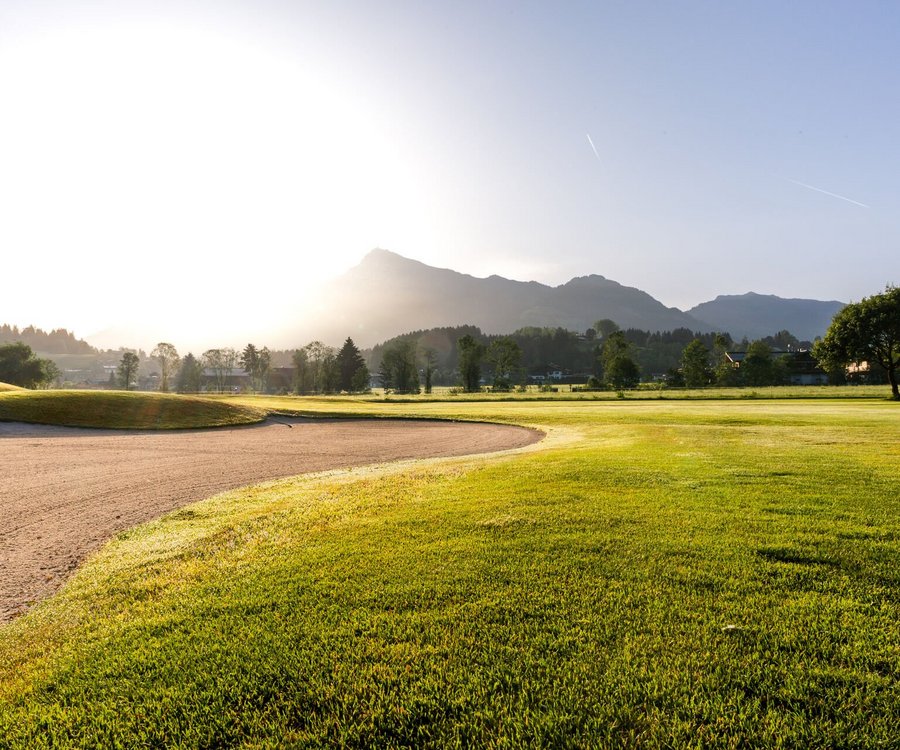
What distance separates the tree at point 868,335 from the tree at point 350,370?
87.4 m

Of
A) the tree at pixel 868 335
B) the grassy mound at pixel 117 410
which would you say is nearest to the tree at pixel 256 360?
the grassy mound at pixel 117 410

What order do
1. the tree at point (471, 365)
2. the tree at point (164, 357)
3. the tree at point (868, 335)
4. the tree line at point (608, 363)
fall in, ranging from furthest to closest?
1. the tree at point (164, 357)
2. the tree at point (471, 365)
3. the tree line at point (608, 363)
4. the tree at point (868, 335)

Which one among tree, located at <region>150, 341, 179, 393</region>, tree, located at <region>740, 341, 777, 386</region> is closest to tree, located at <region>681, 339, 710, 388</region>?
tree, located at <region>740, 341, 777, 386</region>

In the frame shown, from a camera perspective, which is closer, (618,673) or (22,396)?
(618,673)

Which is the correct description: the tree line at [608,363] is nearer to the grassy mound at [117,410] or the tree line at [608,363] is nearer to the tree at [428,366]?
the tree at [428,366]

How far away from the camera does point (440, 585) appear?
475 cm

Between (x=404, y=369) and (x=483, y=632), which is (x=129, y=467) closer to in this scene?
(x=483, y=632)

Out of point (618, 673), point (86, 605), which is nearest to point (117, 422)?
point (86, 605)

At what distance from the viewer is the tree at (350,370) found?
110 m

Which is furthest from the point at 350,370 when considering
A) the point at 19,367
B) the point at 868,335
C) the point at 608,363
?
the point at 868,335

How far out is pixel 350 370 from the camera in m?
113

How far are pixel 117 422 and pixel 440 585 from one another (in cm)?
3053

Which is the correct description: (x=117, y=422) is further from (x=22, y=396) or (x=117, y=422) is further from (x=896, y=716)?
(x=896, y=716)

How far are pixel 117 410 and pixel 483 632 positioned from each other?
33800 millimetres
